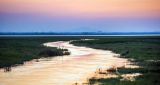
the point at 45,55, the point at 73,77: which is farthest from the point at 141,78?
the point at 45,55

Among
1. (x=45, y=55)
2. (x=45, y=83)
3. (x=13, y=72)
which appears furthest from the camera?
(x=45, y=55)

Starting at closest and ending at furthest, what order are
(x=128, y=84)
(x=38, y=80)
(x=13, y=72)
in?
(x=128, y=84)
(x=38, y=80)
(x=13, y=72)

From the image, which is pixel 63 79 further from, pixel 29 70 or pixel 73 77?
pixel 29 70

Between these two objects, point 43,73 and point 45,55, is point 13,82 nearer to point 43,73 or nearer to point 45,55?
point 43,73

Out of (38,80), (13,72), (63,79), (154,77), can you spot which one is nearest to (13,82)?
(38,80)

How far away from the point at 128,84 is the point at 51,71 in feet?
37.1

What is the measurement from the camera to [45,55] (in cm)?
5094

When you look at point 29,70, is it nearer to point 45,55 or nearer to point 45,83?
point 45,83

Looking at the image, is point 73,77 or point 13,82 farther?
point 73,77

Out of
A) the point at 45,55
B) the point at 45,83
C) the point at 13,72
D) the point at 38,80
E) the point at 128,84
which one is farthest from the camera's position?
the point at 45,55

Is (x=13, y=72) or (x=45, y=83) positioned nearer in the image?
(x=45, y=83)

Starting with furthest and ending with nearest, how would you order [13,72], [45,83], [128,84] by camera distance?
[13,72]
[45,83]
[128,84]

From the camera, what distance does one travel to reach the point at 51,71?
32.5 metres

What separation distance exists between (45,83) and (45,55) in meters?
26.3
